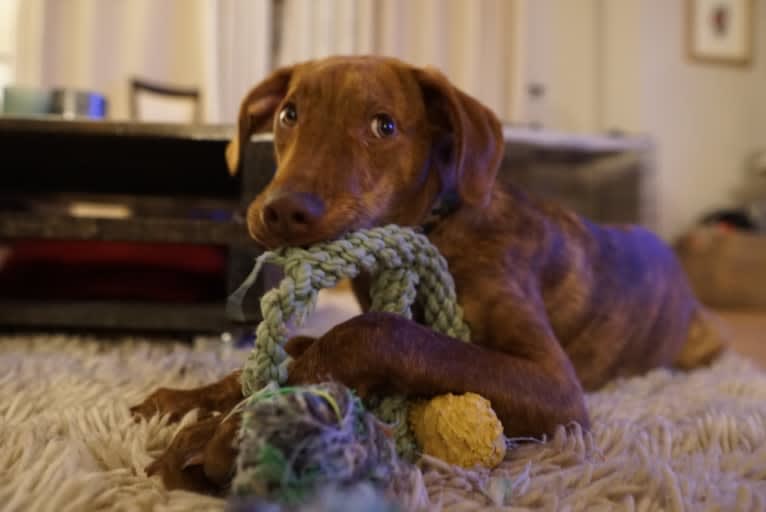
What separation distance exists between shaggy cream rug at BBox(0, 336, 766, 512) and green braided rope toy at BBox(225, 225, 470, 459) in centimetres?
14

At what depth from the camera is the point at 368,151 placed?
0.86m

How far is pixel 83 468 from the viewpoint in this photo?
0.66 m

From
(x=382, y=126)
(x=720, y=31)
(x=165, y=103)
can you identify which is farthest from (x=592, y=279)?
(x=720, y=31)

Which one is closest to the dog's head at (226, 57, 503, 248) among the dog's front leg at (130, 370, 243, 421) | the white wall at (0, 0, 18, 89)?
the dog's front leg at (130, 370, 243, 421)

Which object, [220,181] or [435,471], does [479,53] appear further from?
[435,471]

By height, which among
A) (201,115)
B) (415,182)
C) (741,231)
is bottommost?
(741,231)

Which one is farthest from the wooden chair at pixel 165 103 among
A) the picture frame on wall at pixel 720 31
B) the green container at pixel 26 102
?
the picture frame on wall at pixel 720 31

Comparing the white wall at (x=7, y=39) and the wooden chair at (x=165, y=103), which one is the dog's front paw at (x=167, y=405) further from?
the white wall at (x=7, y=39)

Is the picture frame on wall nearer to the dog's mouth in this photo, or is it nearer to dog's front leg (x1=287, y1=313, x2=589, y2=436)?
dog's front leg (x1=287, y1=313, x2=589, y2=436)

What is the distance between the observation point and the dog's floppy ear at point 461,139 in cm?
92

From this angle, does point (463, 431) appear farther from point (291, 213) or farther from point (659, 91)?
point (659, 91)

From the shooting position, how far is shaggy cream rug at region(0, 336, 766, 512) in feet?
2.01

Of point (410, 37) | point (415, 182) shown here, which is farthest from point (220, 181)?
point (410, 37)

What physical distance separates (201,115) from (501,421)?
8.37ft
